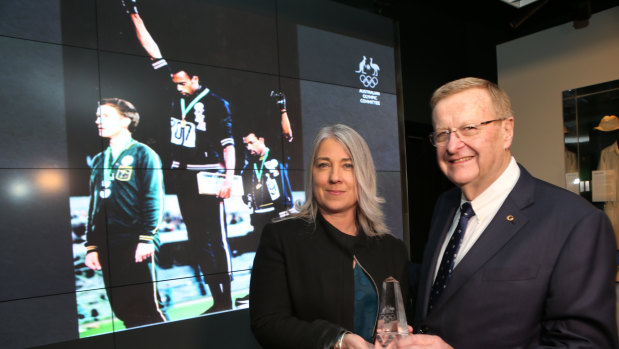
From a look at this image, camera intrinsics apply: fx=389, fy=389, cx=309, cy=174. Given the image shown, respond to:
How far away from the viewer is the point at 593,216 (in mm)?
1211

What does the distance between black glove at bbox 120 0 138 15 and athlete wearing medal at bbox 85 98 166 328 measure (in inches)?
31.1

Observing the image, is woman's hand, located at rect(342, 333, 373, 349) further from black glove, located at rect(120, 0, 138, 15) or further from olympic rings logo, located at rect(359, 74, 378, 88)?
olympic rings logo, located at rect(359, 74, 378, 88)

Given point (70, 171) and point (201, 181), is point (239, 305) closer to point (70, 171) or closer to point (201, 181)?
point (201, 181)

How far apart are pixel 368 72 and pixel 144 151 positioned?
293 cm

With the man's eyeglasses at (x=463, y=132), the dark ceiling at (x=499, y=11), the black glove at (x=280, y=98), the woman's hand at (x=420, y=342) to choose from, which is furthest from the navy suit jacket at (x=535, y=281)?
the dark ceiling at (x=499, y=11)

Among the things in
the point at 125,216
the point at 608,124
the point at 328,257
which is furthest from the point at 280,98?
the point at 608,124

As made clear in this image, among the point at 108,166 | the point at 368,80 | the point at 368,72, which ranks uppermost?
the point at 368,72

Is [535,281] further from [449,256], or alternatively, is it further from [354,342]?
[354,342]

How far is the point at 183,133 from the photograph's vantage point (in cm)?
354

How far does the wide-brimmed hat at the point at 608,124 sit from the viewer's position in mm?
4754

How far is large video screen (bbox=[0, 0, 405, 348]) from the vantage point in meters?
2.86

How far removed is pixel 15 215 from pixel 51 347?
39.1 inches

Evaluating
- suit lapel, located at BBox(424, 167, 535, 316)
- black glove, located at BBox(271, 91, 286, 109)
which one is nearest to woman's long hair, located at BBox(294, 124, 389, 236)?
suit lapel, located at BBox(424, 167, 535, 316)

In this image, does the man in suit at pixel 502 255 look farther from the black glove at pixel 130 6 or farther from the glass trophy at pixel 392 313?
the black glove at pixel 130 6
